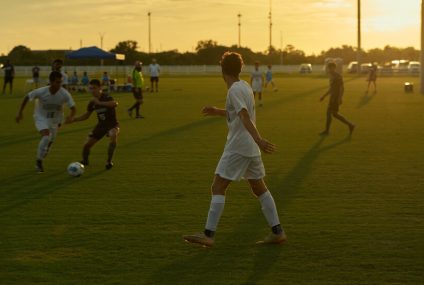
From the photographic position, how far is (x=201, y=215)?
8531 millimetres

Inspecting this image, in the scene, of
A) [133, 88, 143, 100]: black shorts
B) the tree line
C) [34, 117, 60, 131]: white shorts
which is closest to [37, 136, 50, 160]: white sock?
[34, 117, 60, 131]: white shorts

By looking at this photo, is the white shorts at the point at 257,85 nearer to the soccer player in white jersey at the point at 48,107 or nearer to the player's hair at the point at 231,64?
the soccer player in white jersey at the point at 48,107

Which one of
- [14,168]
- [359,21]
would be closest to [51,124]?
[14,168]

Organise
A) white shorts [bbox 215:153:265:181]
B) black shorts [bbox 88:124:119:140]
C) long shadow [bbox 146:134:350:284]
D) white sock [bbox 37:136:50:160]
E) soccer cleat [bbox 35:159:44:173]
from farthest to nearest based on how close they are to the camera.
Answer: black shorts [bbox 88:124:119:140], soccer cleat [bbox 35:159:44:173], white sock [bbox 37:136:50:160], white shorts [bbox 215:153:265:181], long shadow [bbox 146:134:350:284]

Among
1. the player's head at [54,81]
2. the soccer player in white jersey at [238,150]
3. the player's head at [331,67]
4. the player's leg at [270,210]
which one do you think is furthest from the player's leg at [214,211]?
the player's head at [331,67]

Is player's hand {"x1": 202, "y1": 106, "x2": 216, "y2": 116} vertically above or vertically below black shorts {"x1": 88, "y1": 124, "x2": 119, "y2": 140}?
above

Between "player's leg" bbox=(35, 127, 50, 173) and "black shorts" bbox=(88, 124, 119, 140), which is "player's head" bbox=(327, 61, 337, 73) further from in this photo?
"player's leg" bbox=(35, 127, 50, 173)

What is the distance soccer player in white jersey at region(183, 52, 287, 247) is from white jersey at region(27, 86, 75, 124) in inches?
214

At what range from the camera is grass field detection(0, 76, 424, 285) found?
623cm

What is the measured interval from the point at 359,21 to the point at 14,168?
5999 centimetres

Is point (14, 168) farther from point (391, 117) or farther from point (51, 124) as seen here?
point (391, 117)

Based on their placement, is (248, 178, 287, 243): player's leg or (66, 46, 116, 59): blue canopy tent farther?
(66, 46, 116, 59): blue canopy tent

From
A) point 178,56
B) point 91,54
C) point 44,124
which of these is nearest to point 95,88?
point 44,124

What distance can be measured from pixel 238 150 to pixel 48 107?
592 centimetres
